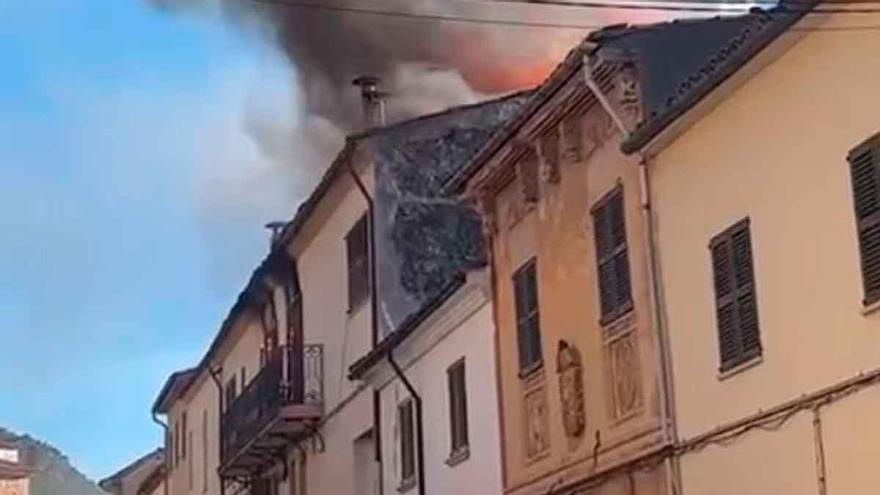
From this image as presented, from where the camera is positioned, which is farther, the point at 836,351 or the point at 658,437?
the point at 658,437

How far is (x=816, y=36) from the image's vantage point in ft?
43.3

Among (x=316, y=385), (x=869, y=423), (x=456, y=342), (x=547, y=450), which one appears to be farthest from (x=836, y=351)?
(x=316, y=385)

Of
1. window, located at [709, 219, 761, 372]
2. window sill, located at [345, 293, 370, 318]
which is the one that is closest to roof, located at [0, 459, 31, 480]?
window sill, located at [345, 293, 370, 318]

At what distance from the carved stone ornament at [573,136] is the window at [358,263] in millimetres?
10228

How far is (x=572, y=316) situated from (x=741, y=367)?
415 cm

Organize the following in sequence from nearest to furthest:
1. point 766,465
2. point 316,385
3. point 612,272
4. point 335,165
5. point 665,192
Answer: point 766,465 → point 665,192 → point 612,272 → point 335,165 → point 316,385

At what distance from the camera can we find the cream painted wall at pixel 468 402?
2153cm

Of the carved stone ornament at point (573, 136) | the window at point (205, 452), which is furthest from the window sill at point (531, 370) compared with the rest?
the window at point (205, 452)

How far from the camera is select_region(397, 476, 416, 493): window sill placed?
2487 centimetres

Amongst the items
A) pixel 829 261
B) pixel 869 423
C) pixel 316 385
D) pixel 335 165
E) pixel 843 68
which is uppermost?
pixel 335 165

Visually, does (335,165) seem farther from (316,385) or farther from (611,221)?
(611,221)

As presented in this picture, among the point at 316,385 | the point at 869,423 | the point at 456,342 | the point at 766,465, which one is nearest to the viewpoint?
the point at 869,423

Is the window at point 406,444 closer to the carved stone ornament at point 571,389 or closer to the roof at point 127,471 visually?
the carved stone ornament at point 571,389

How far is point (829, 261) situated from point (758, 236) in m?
1.32
